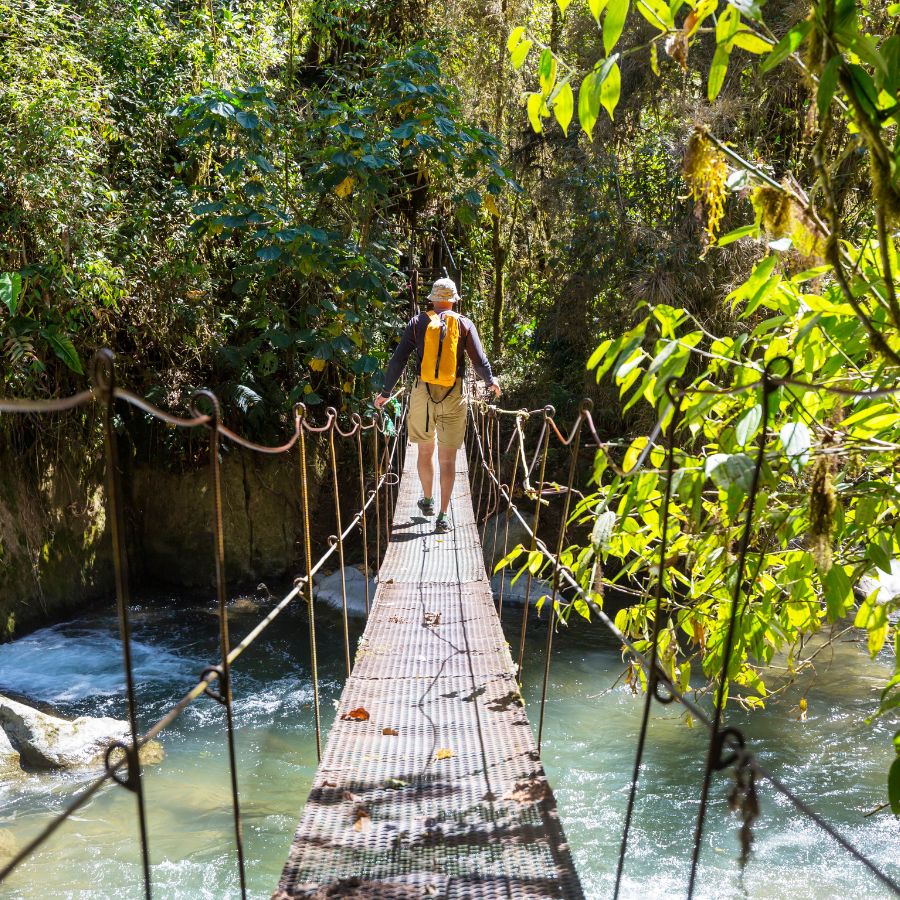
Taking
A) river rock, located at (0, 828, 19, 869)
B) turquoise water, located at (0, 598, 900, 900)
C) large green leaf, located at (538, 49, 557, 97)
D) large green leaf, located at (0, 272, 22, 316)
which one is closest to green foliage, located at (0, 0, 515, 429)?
large green leaf, located at (0, 272, 22, 316)

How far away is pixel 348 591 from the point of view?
5.15m

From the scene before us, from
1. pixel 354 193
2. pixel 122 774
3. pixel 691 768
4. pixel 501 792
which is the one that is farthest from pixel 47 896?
pixel 354 193

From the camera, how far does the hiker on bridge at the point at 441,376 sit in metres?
3.02

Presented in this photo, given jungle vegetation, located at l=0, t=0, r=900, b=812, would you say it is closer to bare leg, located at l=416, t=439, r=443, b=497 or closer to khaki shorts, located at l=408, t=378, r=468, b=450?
khaki shorts, located at l=408, t=378, r=468, b=450

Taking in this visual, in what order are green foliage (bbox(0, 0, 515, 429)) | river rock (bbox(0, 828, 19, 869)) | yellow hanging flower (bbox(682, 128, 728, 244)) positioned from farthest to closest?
green foliage (bbox(0, 0, 515, 429)) < river rock (bbox(0, 828, 19, 869)) < yellow hanging flower (bbox(682, 128, 728, 244))

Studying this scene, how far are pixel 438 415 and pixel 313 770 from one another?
1362mm

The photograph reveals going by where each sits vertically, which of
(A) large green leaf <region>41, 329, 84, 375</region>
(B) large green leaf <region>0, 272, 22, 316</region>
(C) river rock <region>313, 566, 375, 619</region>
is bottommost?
(C) river rock <region>313, 566, 375, 619</region>

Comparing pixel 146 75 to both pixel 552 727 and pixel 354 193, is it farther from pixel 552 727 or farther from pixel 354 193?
pixel 552 727

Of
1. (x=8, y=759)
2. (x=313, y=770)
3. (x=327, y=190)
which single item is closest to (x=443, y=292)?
(x=313, y=770)

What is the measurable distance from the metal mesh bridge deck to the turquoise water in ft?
2.92

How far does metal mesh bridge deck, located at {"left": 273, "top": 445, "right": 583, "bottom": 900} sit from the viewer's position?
3.79 feet

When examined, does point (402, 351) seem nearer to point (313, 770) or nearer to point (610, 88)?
point (313, 770)

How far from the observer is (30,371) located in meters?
4.30

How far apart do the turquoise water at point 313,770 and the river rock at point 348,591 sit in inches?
20.2
